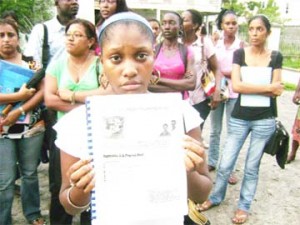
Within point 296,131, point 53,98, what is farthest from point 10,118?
point 296,131

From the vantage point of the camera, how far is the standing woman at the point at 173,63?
3291 millimetres

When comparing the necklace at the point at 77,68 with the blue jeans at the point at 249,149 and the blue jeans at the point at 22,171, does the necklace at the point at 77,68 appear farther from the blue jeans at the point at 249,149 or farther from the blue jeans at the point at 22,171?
the blue jeans at the point at 249,149

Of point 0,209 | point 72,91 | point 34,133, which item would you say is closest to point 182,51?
point 72,91

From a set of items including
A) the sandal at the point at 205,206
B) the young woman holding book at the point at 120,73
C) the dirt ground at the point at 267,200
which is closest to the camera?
the young woman holding book at the point at 120,73

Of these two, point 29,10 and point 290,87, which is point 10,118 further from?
point 290,87

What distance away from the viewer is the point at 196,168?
4.61ft

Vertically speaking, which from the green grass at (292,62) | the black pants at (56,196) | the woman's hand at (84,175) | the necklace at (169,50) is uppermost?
the necklace at (169,50)

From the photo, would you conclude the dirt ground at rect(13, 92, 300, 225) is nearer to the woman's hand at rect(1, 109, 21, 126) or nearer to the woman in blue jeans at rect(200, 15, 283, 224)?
the woman in blue jeans at rect(200, 15, 283, 224)

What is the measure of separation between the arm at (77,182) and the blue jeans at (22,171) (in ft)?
6.03

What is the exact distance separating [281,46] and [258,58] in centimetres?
1776

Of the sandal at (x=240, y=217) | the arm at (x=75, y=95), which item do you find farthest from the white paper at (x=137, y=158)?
the sandal at (x=240, y=217)

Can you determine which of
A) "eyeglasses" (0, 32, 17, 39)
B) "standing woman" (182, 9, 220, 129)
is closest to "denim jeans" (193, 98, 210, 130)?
"standing woman" (182, 9, 220, 129)

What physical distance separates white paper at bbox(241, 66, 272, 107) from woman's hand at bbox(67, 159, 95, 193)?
262 cm

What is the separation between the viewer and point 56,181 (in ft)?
10.3
